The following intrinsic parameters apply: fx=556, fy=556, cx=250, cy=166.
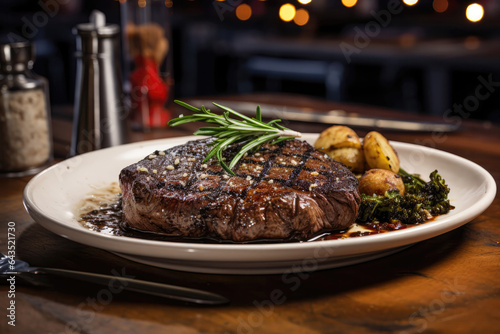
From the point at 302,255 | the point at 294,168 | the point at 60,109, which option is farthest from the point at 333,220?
the point at 60,109

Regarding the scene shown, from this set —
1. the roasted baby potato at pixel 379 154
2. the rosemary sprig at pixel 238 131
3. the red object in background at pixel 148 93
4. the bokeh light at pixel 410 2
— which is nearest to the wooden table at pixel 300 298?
the roasted baby potato at pixel 379 154

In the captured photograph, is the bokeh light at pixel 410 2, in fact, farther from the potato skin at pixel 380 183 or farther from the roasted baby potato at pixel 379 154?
the potato skin at pixel 380 183

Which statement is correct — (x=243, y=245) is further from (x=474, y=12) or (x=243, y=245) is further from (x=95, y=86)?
(x=474, y=12)

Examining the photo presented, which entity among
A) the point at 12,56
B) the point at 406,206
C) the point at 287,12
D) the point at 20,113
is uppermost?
the point at 12,56

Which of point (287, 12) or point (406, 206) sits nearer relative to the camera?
point (406, 206)

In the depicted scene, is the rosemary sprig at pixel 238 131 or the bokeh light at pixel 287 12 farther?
the bokeh light at pixel 287 12

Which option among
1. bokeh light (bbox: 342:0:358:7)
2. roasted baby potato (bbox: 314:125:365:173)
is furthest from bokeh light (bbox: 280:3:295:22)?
roasted baby potato (bbox: 314:125:365:173)

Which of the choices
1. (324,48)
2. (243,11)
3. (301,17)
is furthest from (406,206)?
(243,11)

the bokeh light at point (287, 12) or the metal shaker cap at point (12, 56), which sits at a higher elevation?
the metal shaker cap at point (12, 56)
